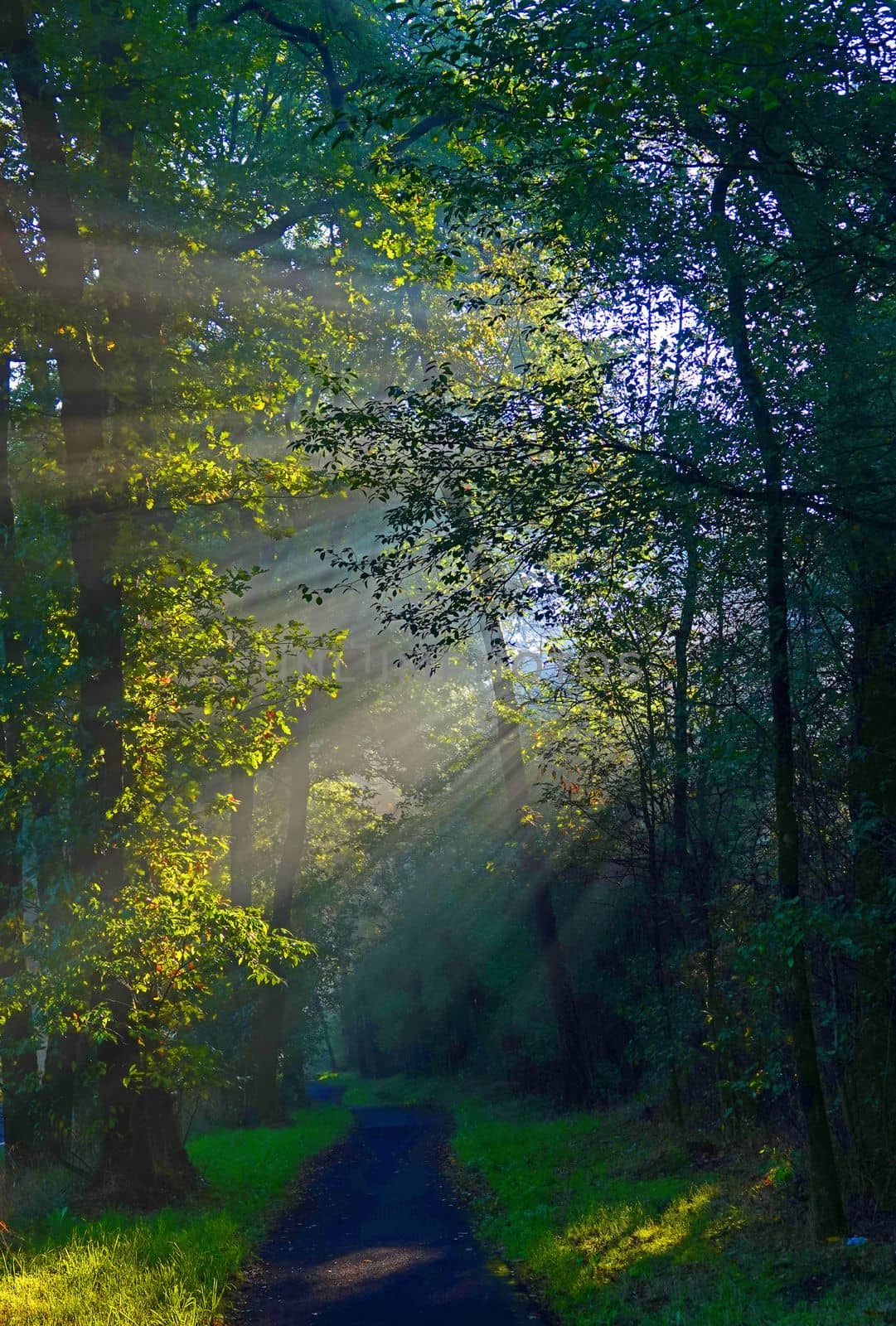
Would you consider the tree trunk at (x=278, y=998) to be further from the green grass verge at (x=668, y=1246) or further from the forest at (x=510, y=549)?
the green grass verge at (x=668, y=1246)

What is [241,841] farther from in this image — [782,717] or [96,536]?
[782,717]

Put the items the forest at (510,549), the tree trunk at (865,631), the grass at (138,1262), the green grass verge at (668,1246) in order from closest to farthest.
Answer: the green grass verge at (668,1246)
the tree trunk at (865,631)
the grass at (138,1262)
the forest at (510,549)

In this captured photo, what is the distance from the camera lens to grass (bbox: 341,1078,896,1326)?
7.80m

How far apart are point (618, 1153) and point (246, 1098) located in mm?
16496

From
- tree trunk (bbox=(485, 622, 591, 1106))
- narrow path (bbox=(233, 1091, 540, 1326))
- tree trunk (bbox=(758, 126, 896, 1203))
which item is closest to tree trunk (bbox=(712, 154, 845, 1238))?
tree trunk (bbox=(758, 126, 896, 1203))

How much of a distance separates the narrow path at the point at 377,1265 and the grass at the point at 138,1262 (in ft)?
1.25

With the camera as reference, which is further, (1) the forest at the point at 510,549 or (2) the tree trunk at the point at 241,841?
(2) the tree trunk at the point at 241,841

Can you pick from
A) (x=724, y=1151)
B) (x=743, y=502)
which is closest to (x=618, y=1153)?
(x=724, y=1151)

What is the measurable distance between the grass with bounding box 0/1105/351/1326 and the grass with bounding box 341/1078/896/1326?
2.72 meters

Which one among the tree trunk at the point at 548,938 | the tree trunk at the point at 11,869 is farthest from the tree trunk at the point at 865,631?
the tree trunk at the point at 548,938

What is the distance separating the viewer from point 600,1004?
26031 millimetres

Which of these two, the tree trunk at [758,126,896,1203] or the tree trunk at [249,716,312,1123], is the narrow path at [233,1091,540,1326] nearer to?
the tree trunk at [758,126,896,1203]

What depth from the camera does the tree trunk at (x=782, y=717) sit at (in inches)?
343

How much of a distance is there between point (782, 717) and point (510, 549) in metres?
Answer: 2.76
